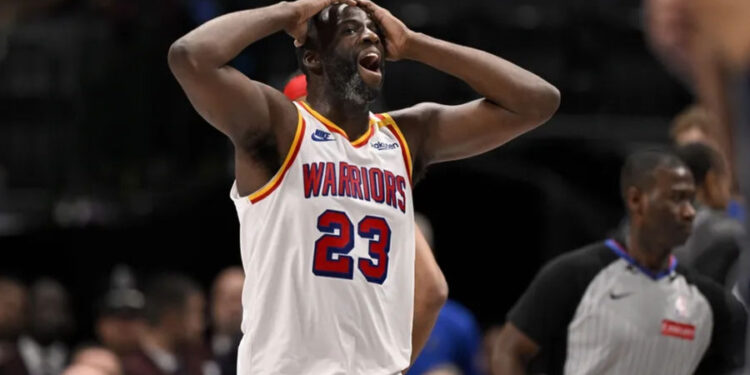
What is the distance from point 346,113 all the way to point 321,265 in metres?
0.56

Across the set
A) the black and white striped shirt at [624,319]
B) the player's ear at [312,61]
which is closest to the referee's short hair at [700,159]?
the black and white striped shirt at [624,319]

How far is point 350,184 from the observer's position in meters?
4.45

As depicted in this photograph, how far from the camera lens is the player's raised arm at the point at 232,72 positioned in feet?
13.9

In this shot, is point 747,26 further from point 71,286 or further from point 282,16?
point 71,286

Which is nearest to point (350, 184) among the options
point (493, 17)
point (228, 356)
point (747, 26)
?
point (747, 26)

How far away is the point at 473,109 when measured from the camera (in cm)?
488

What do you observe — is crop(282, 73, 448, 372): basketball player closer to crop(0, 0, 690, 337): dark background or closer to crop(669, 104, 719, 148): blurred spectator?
crop(669, 104, 719, 148): blurred spectator

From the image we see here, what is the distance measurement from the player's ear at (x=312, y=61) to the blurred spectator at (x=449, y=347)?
339 cm

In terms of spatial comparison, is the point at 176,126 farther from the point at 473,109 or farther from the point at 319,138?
the point at 319,138

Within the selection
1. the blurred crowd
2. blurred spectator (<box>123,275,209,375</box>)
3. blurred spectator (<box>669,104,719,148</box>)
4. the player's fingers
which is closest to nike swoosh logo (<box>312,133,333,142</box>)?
the player's fingers

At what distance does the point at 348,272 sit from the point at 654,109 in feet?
22.2

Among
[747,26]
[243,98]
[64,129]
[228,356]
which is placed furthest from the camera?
[64,129]

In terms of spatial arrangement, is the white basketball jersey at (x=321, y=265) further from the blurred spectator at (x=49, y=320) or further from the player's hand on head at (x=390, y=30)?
the blurred spectator at (x=49, y=320)

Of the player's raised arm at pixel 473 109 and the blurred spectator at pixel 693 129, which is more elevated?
the player's raised arm at pixel 473 109
